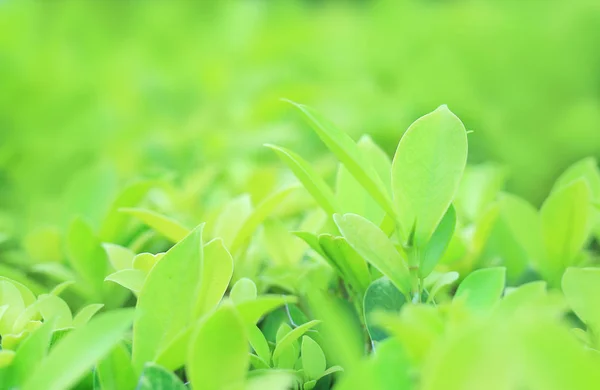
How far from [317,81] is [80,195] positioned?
1451 millimetres

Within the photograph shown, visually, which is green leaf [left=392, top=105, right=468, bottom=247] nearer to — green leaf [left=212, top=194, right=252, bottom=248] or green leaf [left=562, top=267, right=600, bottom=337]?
green leaf [left=562, top=267, right=600, bottom=337]

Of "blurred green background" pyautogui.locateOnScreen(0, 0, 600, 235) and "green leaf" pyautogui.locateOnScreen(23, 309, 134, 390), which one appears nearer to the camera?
"green leaf" pyautogui.locateOnScreen(23, 309, 134, 390)

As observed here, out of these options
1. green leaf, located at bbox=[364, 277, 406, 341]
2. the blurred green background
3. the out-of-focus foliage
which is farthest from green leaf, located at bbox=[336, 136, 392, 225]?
the blurred green background

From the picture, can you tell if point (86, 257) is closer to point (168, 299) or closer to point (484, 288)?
point (168, 299)

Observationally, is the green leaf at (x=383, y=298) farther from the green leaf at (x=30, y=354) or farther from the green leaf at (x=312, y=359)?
the green leaf at (x=30, y=354)

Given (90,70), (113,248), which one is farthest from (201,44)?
(113,248)

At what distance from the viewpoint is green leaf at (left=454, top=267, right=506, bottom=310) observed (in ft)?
2.08

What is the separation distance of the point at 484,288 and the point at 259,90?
60.2 inches

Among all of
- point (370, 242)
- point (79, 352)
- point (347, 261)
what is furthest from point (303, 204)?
point (79, 352)

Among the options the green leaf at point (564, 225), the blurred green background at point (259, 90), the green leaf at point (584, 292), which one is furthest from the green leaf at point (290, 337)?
the blurred green background at point (259, 90)

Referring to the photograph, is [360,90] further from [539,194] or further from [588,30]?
[588,30]

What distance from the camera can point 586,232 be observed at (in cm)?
85

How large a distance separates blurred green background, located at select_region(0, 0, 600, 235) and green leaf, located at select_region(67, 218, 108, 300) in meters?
0.24

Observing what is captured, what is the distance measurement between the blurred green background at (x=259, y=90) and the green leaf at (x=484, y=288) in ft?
2.35
